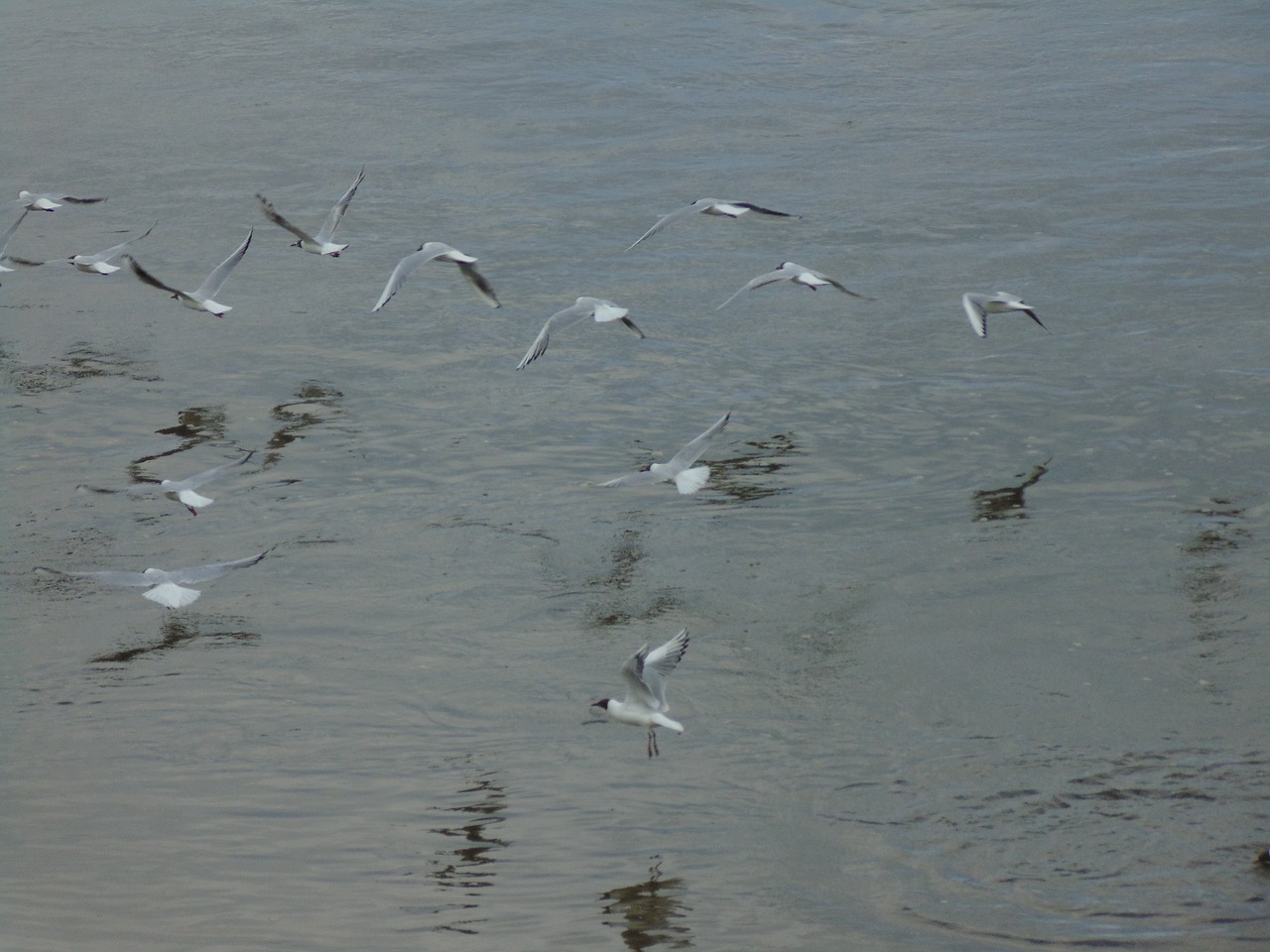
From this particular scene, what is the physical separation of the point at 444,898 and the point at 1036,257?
33.6ft

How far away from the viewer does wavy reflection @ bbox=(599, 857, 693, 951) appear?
6.52 metres

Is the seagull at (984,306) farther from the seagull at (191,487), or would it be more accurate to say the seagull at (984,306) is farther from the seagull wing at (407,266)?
the seagull at (191,487)

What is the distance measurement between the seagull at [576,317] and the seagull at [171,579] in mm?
3197

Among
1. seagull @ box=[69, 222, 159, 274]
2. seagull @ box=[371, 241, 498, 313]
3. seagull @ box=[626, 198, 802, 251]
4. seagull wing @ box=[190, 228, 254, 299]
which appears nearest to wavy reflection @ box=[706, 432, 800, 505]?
seagull @ box=[626, 198, 802, 251]

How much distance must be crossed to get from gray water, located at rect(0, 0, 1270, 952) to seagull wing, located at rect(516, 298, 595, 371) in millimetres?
666

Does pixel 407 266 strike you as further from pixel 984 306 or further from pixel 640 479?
pixel 984 306

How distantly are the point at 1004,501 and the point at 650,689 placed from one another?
4.30m

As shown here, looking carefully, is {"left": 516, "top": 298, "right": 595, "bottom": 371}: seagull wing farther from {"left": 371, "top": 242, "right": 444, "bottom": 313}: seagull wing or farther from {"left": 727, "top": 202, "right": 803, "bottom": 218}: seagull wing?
{"left": 727, "top": 202, "right": 803, "bottom": 218}: seagull wing

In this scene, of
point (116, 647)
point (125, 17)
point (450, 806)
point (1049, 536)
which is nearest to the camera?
point (450, 806)

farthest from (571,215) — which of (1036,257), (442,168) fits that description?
(1036,257)

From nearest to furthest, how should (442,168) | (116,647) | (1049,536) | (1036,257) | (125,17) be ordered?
(116,647) < (1049,536) < (1036,257) < (442,168) < (125,17)

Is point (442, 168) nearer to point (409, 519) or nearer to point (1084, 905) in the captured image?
point (409, 519)

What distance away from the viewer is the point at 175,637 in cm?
923

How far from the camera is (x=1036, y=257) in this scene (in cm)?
1478
